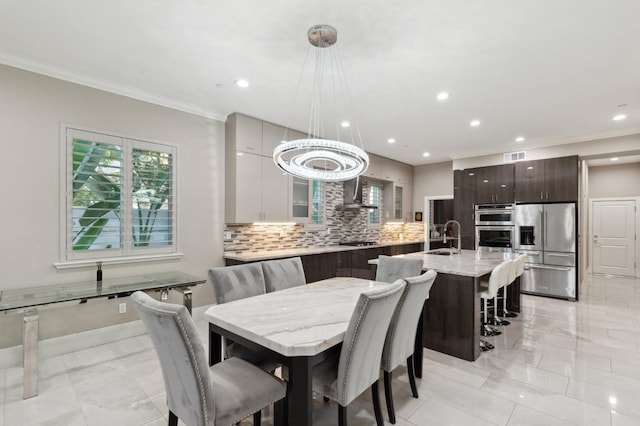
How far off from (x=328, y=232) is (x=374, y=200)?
1551mm

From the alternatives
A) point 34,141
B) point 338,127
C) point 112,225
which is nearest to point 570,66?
point 338,127

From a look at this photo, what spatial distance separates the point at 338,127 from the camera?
16.0ft

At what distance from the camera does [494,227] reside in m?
6.12

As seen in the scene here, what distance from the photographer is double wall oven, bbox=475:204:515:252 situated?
5949mm

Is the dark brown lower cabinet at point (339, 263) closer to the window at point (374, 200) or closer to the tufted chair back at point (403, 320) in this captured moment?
the window at point (374, 200)

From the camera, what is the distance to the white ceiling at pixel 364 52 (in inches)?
85.8

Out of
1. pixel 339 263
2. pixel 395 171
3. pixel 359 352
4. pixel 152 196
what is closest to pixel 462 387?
pixel 359 352

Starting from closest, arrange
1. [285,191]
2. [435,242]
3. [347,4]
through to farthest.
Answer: [347,4] → [285,191] → [435,242]

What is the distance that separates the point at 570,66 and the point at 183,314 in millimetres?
3758

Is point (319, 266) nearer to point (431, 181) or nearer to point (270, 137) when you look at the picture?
point (270, 137)

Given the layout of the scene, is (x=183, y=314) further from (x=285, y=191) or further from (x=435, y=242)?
(x=435, y=242)

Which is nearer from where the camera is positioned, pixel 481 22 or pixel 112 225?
pixel 481 22

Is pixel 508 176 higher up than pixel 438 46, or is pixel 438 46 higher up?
pixel 438 46

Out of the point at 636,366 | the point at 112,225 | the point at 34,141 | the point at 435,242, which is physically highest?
the point at 34,141
